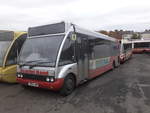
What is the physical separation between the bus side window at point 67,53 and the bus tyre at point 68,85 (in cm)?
59

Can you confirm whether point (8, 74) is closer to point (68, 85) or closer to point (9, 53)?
point (9, 53)

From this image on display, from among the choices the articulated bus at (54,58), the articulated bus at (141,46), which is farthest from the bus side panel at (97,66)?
the articulated bus at (141,46)

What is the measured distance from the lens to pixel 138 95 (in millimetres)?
5172

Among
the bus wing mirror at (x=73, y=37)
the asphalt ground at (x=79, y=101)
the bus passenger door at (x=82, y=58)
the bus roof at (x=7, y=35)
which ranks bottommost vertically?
the asphalt ground at (x=79, y=101)

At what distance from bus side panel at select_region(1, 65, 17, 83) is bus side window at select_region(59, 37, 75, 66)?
9.85 ft

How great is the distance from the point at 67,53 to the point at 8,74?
314 centimetres

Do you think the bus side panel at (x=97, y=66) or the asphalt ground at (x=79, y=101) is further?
the bus side panel at (x=97, y=66)

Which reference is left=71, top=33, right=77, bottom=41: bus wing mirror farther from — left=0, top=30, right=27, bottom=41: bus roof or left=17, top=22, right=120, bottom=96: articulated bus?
left=0, top=30, right=27, bottom=41: bus roof

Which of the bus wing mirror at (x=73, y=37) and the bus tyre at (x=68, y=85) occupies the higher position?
the bus wing mirror at (x=73, y=37)

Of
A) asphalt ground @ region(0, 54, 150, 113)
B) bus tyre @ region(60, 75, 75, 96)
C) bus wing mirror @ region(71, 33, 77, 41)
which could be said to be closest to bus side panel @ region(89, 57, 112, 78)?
asphalt ground @ region(0, 54, 150, 113)

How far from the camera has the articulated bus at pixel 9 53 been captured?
249 inches

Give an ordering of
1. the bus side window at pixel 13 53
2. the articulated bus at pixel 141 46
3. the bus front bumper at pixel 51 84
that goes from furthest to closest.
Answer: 1. the articulated bus at pixel 141 46
2. the bus side window at pixel 13 53
3. the bus front bumper at pixel 51 84

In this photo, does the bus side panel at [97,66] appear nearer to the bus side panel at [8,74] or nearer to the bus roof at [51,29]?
Answer: the bus roof at [51,29]

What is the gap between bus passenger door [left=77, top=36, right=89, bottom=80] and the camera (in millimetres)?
5859
